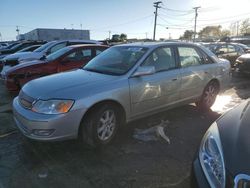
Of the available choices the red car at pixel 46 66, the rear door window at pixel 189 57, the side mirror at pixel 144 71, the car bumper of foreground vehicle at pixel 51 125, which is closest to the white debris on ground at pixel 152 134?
the side mirror at pixel 144 71

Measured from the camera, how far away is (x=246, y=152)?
186 cm

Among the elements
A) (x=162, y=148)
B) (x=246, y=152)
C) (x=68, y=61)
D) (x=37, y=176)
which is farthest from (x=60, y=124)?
(x=68, y=61)

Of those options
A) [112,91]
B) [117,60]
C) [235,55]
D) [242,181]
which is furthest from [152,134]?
[235,55]

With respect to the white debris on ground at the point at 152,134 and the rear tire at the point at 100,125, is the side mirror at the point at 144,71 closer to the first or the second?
the rear tire at the point at 100,125

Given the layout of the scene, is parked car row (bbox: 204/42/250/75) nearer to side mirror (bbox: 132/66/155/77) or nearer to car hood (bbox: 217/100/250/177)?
side mirror (bbox: 132/66/155/77)

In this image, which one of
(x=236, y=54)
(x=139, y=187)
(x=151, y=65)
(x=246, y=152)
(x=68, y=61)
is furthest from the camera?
(x=236, y=54)

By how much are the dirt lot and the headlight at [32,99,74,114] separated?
0.72 meters

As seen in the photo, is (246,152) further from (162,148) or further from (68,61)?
(68,61)

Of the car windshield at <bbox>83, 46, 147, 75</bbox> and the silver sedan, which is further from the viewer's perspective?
the car windshield at <bbox>83, 46, 147, 75</bbox>

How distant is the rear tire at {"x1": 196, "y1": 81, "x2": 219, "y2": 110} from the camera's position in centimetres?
575

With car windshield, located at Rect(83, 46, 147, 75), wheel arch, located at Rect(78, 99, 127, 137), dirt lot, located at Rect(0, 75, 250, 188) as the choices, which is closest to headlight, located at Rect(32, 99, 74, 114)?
wheel arch, located at Rect(78, 99, 127, 137)

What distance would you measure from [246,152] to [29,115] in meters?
2.78


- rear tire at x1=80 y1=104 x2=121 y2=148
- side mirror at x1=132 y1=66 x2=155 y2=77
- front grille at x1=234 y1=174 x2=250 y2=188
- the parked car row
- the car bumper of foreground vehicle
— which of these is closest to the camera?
front grille at x1=234 y1=174 x2=250 y2=188

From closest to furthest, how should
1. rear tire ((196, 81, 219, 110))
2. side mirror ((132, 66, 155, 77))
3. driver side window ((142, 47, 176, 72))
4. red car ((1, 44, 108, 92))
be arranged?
side mirror ((132, 66, 155, 77)) → driver side window ((142, 47, 176, 72)) → rear tire ((196, 81, 219, 110)) → red car ((1, 44, 108, 92))
